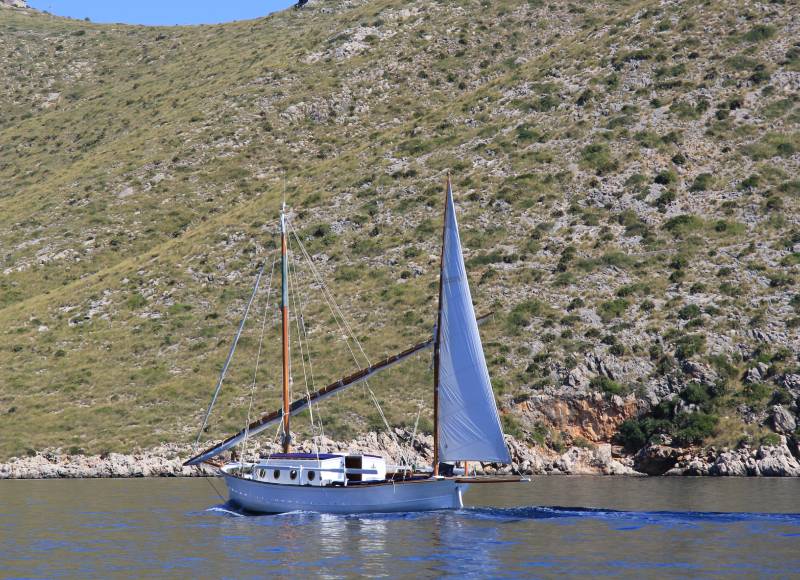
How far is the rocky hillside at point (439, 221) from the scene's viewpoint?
70188mm

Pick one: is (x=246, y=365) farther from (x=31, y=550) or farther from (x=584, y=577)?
(x=584, y=577)

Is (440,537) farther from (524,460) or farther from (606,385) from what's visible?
(606,385)

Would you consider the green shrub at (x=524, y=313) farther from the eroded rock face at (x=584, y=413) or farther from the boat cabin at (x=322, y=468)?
the boat cabin at (x=322, y=468)

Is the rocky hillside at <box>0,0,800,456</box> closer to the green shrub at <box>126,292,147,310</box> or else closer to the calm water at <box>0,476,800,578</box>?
the green shrub at <box>126,292,147,310</box>

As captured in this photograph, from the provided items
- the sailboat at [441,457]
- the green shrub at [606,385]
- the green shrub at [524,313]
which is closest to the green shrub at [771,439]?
the green shrub at [606,385]

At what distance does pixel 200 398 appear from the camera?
76.8 metres

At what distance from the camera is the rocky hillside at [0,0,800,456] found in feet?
230

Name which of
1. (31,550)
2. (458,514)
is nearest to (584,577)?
(458,514)

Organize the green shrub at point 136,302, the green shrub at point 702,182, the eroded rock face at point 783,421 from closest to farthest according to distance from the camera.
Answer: the eroded rock face at point 783,421
the green shrub at point 702,182
the green shrub at point 136,302

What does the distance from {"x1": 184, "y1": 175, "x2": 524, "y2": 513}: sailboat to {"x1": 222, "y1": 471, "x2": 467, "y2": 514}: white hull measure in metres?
0.04

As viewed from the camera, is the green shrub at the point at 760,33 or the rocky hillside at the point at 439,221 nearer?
the rocky hillside at the point at 439,221

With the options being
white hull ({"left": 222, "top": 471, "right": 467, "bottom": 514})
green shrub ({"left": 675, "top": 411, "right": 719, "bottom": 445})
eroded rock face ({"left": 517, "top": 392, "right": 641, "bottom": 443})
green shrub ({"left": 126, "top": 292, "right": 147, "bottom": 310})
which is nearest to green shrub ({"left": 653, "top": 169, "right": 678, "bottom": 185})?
eroded rock face ({"left": 517, "top": 392, "right": 641, "bottom": 443})

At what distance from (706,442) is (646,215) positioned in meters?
29.3

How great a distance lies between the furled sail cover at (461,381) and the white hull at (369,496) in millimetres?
1425
